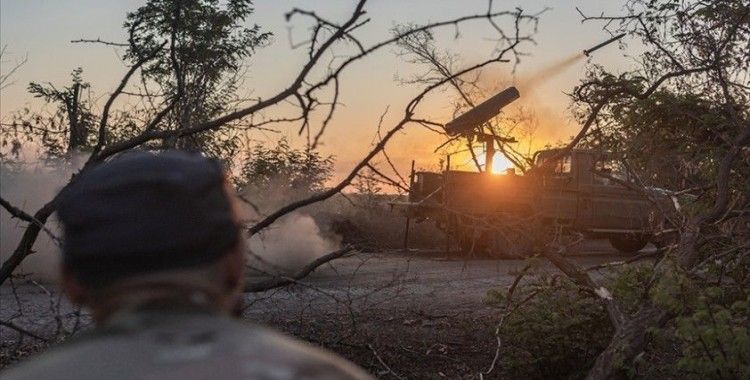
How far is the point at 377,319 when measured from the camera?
9.04m

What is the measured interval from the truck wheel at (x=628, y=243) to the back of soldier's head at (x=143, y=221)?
20174mm

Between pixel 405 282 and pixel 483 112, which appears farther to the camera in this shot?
pixel 405 282

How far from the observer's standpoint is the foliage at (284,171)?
8.09 meters

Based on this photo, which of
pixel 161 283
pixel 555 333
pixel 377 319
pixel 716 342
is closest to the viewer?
pixel 161 283

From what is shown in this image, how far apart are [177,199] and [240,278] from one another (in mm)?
171

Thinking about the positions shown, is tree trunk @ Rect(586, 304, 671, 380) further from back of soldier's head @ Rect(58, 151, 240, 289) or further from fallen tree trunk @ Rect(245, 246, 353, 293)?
back of soldier's head @ Rect(58, 151, 240, 289)

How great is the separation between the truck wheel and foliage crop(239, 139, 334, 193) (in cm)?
1107

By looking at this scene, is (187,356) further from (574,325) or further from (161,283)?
(574,325)

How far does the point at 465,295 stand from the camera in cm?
1177

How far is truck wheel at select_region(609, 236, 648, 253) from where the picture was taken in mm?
20666

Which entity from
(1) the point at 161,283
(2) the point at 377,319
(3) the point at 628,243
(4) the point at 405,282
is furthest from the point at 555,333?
(3) the point at 628,243

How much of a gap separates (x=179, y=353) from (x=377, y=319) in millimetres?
8077

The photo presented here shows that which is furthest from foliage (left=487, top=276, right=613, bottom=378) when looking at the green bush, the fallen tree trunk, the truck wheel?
the truck wheel

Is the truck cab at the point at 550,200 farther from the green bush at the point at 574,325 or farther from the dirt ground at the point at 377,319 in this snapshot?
the green bush at the point at 574,325
